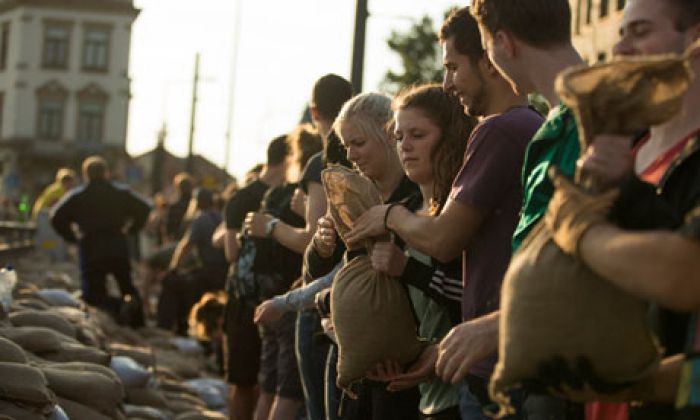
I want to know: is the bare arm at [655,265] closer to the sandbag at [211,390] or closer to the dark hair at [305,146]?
the dark hair at [305,146]

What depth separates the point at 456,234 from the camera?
14.1 feet

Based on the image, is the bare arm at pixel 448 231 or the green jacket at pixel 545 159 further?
the bare arm at pixel 448 231

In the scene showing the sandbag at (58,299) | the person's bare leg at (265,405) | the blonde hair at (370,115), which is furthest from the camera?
the sandbag at (58,299)

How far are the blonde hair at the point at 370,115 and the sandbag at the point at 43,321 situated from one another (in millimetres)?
3955

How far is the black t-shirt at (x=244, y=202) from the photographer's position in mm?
9461

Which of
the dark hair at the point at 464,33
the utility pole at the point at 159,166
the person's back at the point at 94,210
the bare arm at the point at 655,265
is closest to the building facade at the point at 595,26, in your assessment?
the utility pole at the point at 159,166

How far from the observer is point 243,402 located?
30.7ft

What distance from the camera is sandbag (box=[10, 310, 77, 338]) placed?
31.1 feet

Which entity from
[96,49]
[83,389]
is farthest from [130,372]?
[96,49]

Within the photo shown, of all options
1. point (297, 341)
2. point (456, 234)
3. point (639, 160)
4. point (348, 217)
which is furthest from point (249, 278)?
point (639, 160)

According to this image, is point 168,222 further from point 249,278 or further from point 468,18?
point 468,18

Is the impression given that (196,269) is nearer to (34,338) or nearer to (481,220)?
(34,338)

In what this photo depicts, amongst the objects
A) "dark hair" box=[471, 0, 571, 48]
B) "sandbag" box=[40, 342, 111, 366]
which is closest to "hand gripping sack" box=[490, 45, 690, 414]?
"dark hair" box=[471, 0, 571, 48]

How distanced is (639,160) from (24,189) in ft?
263
